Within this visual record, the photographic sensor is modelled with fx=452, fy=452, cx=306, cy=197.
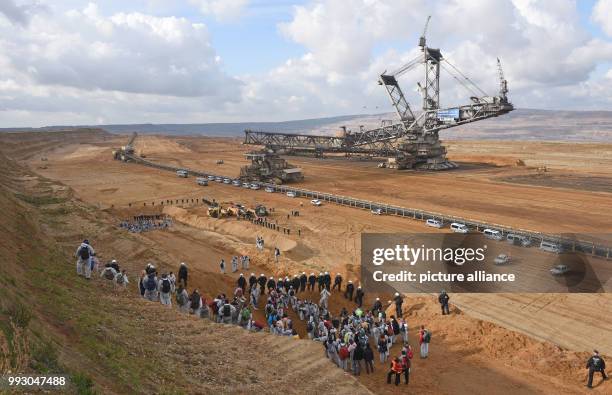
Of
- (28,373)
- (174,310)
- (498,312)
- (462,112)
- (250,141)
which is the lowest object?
(498,312)

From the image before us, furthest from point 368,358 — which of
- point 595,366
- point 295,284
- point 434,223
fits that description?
point 434,223

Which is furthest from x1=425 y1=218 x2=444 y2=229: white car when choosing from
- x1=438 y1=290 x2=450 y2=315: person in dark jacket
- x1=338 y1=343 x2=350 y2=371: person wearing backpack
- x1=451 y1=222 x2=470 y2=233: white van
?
x1=338 y1=343 x2=350 y2=371: person wearing backpack

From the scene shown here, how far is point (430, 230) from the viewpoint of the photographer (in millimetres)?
38719

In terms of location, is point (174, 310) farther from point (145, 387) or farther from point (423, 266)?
point (423, 266)

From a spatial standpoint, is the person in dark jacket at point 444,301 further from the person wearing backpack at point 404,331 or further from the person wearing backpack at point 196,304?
the person wearing backpack at point 196,304

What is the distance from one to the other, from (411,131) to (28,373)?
78.4 metres

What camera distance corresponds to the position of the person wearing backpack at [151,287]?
17906 millimetres

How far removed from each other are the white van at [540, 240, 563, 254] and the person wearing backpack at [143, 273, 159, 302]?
2547 cm

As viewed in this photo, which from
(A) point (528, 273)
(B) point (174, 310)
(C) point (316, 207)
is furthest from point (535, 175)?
(B) point (174, 310)

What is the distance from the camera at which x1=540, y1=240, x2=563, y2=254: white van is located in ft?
99.4

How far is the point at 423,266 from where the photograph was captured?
95.3ft

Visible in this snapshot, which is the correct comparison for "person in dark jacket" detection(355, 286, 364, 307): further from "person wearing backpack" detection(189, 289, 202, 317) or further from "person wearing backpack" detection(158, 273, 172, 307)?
"person wearing backpack" detection(158, 273, 172, 307)

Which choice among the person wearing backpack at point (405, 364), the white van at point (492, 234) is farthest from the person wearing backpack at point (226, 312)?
the white van at point (492, 234)

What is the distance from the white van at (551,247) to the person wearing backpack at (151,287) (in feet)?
83.6
